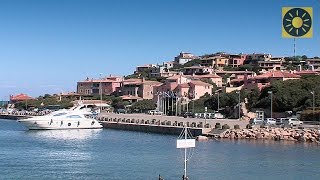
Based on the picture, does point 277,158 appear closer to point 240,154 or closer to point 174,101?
point 240,154

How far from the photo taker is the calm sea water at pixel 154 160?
29.2m

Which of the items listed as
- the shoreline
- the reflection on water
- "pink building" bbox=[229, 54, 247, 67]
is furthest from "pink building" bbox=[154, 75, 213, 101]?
the shoreline

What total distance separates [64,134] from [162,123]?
12133 mm

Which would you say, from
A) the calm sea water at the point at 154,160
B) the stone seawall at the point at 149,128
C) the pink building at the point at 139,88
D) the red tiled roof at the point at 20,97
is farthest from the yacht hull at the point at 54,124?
the red tiled roof at the point at 20,97

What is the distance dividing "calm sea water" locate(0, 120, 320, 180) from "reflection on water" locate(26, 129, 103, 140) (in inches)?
302

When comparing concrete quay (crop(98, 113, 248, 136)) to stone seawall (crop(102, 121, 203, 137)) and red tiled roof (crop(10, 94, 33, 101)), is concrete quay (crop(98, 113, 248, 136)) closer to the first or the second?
stone seawall (crop(102, 121, 203, 137))

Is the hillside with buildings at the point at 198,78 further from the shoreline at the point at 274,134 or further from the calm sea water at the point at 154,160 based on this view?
the calm sea water at the point at 154,160

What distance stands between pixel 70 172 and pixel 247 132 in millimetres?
24740

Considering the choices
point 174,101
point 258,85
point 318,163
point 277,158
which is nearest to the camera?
point 318,163

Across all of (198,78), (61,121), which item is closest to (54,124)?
(61,121)

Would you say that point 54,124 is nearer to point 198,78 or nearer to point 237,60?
point 198,78

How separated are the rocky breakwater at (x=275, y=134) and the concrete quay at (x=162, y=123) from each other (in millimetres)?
3235

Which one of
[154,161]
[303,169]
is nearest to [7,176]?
[154,161]

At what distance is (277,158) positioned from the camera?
3588cm
